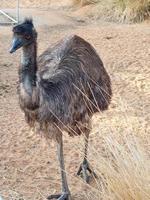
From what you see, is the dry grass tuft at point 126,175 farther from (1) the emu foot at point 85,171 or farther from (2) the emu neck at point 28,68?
(1) the emu foot at point 85,171

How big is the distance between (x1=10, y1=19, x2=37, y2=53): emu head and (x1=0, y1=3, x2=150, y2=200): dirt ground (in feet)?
2.41

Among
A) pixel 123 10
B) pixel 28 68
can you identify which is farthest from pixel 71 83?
pixel 123 10

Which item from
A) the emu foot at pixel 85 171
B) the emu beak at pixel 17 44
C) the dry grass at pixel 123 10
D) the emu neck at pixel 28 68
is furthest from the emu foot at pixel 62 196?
the dry grass at pixel 123 10

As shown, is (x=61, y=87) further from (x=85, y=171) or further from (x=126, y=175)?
(x=126, y=175)

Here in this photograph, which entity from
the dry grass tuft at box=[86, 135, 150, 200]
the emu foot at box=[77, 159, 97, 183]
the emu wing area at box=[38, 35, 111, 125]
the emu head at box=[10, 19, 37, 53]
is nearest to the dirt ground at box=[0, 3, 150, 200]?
the emu foot at box=[77, 159, 97, 183]

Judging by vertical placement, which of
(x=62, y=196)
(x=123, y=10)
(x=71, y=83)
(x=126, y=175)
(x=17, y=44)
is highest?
(x=17, y=44)

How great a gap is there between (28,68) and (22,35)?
0.71 feet

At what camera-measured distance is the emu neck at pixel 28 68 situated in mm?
3879

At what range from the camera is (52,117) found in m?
4.08

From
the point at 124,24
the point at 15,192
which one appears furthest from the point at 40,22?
the point at 15,192

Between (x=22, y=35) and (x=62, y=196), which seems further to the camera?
(x=62, y=196)

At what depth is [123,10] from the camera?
10.2m

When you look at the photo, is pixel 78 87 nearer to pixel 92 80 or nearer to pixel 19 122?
pixel 92 80

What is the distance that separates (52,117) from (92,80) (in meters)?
0.67
